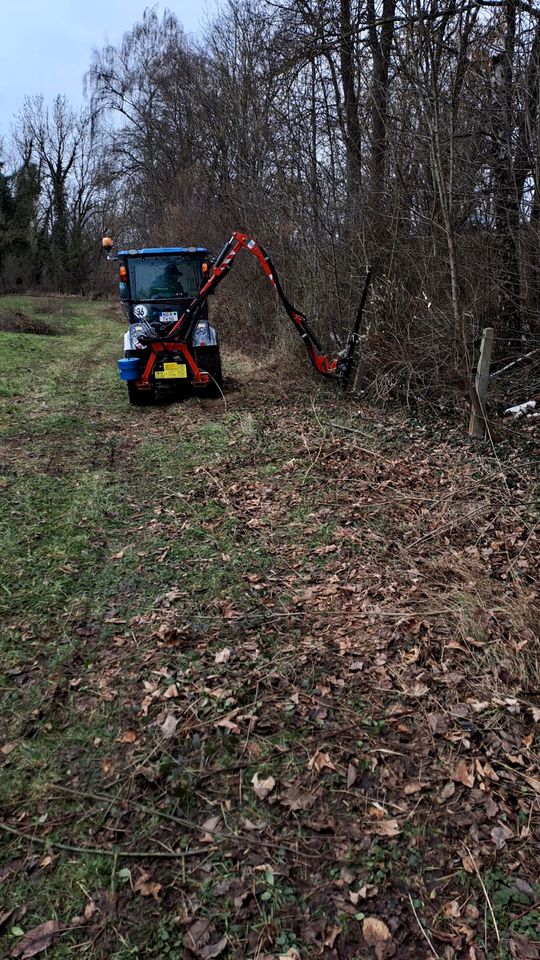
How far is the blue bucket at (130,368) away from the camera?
9586 millimetres

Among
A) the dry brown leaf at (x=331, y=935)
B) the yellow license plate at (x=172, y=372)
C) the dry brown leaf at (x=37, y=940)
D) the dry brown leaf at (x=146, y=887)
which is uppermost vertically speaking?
the yellow license plate at (x=172, y=372)

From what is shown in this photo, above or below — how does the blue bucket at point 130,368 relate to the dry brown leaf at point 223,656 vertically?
above

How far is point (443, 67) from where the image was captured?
7043mm

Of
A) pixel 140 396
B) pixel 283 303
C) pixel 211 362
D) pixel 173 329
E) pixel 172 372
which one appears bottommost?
pixel 140 396

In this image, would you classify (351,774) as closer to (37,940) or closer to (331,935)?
(331,935)

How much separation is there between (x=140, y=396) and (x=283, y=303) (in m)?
2.90

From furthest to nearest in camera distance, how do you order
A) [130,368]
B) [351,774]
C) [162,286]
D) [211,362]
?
[162,286] < [211,362] < [130,368] < [351,774]

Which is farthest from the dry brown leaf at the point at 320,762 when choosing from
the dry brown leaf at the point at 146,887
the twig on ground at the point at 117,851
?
the dry brown leaf at the point at 146,887

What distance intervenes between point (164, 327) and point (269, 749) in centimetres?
809

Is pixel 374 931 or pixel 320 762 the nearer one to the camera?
pixel 374 931

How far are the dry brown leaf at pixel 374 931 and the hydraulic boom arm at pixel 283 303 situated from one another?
815 cm

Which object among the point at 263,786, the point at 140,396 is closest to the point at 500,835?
the point at 263,786

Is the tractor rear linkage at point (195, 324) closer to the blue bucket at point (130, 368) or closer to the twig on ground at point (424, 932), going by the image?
the blue bucket at point (130, 368)

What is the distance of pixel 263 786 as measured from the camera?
288 cm
